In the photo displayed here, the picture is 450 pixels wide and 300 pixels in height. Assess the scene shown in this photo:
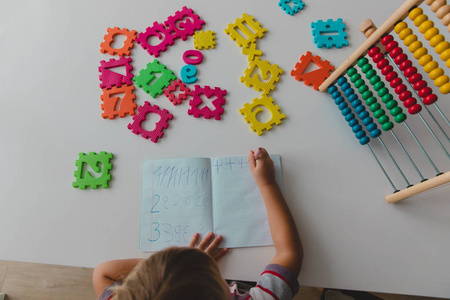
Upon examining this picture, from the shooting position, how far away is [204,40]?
86cm

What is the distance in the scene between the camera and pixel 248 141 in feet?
2.48

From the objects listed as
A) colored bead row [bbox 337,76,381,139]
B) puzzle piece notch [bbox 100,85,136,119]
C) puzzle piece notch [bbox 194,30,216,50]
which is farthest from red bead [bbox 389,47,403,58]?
puzzle piece notch [bbox 100,85,136,119]

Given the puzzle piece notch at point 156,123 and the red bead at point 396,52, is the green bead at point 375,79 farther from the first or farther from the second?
the puzzle piece notch at point 156,123

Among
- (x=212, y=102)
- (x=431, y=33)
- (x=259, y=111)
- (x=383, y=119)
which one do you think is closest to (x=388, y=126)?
(x=383, y=119)

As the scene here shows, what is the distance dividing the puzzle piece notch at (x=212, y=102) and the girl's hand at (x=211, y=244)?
13.3 inches

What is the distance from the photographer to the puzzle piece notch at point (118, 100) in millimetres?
791

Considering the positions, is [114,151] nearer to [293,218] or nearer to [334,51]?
[293,218]

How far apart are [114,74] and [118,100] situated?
0.30 ft

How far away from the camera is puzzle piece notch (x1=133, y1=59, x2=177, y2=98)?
81 cm

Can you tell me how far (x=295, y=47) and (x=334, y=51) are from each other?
127 millimetres

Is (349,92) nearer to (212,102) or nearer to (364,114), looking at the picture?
(364,114)

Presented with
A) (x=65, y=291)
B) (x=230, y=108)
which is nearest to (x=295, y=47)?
(x=230, y=108)

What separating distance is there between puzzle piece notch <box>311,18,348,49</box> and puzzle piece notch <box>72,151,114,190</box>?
746 millimetres

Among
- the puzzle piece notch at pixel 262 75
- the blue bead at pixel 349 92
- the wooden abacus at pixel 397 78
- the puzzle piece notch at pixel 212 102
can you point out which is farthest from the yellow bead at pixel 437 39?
the puzzle piece notch at pixel 212 102
